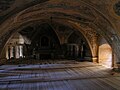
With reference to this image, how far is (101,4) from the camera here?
7.24 metres

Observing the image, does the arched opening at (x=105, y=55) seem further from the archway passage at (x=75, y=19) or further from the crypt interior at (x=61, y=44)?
the archway passage at (x=75, y=19)

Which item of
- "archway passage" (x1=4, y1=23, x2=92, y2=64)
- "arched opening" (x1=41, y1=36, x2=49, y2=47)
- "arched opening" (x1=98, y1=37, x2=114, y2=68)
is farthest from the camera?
"arched opening" (x1=41, y1=36, x2=49, y2=47)

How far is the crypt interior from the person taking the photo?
6574 millimetres

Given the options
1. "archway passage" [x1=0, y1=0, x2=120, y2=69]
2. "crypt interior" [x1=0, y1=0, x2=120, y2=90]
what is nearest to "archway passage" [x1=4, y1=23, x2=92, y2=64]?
"crypt interior" [x1=0, y1=0, x2=120, y2=90]

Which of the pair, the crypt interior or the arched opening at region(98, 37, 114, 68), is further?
the arched opening at region(98, 37, 114, 68)

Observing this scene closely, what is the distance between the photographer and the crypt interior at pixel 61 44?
657 cm

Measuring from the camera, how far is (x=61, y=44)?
53.4ft

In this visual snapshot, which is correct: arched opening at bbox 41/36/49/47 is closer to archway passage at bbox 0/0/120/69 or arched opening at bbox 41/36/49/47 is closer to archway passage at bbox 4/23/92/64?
archway passage at bbox 4/23/92/64

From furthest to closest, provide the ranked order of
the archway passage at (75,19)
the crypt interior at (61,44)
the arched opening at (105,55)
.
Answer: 1. the arched opening at (105,55)
2. the archway passage at (75,19)
3. the crypt interior at (61,44)

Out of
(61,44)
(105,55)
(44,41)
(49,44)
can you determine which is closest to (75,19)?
(105,55)

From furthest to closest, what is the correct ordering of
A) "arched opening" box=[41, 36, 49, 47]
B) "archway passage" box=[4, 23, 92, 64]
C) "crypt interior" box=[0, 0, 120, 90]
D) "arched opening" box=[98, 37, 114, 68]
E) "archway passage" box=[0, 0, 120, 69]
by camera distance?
"arched opening" box=[41, 36, 49, 47] < "archway passage" box=[4, 23, 92, 64] < "arched opening" box=[98, 37, 114, 68] < "archway passage" box=[0, 0, 120, 69] < "crypt interior" box=[0, 0, 120, 90]

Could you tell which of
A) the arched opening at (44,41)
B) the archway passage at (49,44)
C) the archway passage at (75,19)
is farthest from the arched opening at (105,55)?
the arched opening at (44,41)

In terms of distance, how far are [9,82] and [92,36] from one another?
7745mm

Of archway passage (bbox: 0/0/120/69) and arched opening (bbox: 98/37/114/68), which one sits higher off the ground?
archway passage (bbox: 0/0/120/69)
